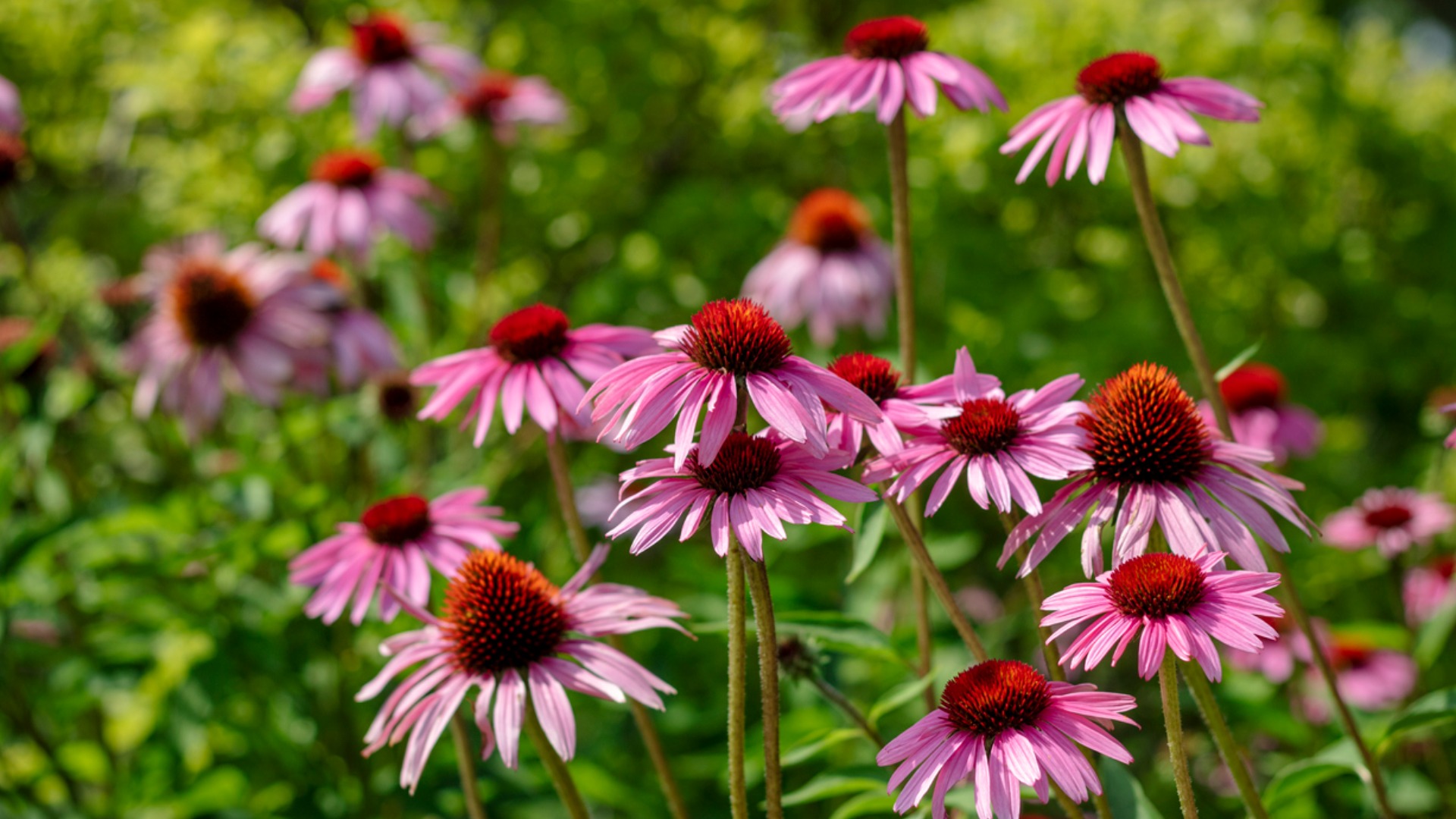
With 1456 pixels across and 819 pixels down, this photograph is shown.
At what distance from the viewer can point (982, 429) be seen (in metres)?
1.17

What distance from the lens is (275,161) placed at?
3.59m

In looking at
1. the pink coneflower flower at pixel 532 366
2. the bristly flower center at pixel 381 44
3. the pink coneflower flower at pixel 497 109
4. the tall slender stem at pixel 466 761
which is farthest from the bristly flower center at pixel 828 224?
the tall slender stem at pixel 466 761

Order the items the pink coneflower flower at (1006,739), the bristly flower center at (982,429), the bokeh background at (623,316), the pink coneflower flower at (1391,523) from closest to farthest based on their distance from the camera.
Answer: the pink coneflower flower at (1006,739) → the bristly flower center at (982,429) → the bokeh background at (623,316) → the pink coneflower flower at (1391,523)

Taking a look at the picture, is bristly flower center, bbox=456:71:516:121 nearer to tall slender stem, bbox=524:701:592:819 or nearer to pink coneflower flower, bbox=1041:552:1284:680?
tall slender stem, bbox=524:701:592:819

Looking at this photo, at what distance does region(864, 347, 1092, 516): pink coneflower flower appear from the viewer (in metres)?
1.11

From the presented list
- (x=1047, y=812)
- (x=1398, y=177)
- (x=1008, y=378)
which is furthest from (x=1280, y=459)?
(x=1398, y=177)

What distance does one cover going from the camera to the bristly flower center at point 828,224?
10.8ft

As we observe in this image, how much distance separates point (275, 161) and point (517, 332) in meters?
2.44

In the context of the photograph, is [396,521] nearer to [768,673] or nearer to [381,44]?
[768,673]

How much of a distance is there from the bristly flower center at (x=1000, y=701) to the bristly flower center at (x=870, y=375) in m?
0.35

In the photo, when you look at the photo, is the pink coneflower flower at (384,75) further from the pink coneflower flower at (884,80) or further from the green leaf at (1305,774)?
the green leaf at (1305,774)

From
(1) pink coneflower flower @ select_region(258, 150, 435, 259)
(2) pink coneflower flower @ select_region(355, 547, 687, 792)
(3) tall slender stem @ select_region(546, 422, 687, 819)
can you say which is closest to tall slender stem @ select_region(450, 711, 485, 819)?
(2) pink coneflower flower @ select_region(355, 547, 687, 792)

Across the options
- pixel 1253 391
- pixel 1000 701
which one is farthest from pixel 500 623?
pixel 1253 391

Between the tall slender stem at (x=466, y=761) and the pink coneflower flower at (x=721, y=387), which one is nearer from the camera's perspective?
the pink coneflower flower at (x=721, y=387)
